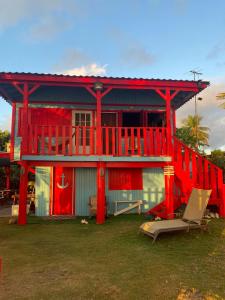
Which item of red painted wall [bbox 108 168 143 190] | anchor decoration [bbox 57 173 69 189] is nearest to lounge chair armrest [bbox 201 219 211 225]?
red painted wall [bbox 108 168 143 190]

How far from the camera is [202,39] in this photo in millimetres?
13555

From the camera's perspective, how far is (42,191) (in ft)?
38.5

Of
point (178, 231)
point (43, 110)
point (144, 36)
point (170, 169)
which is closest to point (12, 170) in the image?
point (43, 110)

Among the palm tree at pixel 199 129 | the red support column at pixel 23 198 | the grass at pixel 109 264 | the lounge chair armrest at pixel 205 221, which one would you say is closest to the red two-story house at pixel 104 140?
the red support column at pixel 23 198

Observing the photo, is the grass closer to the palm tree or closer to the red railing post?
the red railing post

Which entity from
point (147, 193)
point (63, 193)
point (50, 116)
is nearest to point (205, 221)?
point (147, 193)

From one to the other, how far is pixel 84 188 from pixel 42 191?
Result: 1795 mm

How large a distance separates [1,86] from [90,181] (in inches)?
210

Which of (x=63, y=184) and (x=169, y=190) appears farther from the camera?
(x=63, y=184)

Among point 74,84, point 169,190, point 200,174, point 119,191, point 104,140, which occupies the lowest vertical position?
point 119,191

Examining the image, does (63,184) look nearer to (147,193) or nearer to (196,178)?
(147,193)

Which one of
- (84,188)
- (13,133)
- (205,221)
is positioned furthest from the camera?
(84,188)

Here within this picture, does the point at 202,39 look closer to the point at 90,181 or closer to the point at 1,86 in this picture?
the point at 90,181

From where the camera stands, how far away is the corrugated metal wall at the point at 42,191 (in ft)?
38.2
